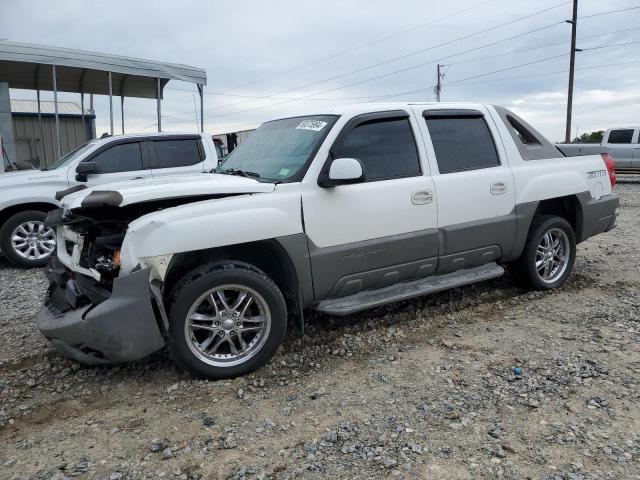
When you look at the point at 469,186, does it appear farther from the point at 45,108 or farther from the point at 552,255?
the point at 45,108

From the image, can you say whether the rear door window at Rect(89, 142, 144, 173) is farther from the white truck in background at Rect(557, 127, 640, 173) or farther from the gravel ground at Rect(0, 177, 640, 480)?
the white truck in background at Rect(557, 127, 640, 173)

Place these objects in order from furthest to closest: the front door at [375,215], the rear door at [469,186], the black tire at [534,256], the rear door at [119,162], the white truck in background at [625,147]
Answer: the white truck in background at [625,147]
the rear door at [119,162]
the black tire at [534,256]
the rear door at [469,186]
the front door at [375,215]

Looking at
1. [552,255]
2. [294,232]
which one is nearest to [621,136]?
[552,255]

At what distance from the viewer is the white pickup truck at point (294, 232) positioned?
124 inches

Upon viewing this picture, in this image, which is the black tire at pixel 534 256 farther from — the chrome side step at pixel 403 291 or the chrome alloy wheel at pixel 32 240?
the chrome alloy wheel at pixel 32 240

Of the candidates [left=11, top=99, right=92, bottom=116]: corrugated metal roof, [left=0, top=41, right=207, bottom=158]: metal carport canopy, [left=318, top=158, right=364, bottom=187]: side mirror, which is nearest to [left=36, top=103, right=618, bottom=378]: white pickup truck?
[left=318, top=158, right=364, bottom=187]: side mirror

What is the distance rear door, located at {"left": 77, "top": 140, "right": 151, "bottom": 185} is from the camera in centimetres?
721

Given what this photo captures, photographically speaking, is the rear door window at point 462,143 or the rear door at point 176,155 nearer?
the rear door window at point 462,143

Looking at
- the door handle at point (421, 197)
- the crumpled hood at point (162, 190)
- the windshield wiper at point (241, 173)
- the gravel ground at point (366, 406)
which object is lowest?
the gravel ground at point (366, 406)

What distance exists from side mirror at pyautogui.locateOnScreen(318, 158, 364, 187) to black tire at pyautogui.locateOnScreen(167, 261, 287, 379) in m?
0.83

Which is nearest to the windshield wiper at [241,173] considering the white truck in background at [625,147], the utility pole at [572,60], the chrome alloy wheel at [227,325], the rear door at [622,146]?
the chrome alloy wheel at [227,325]

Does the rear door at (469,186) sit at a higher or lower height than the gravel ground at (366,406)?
higher

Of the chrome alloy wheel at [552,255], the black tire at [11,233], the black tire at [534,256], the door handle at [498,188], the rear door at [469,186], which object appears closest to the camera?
the rear door at [469,186]

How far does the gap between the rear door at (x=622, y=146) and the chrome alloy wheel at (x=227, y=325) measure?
58.6 feet
